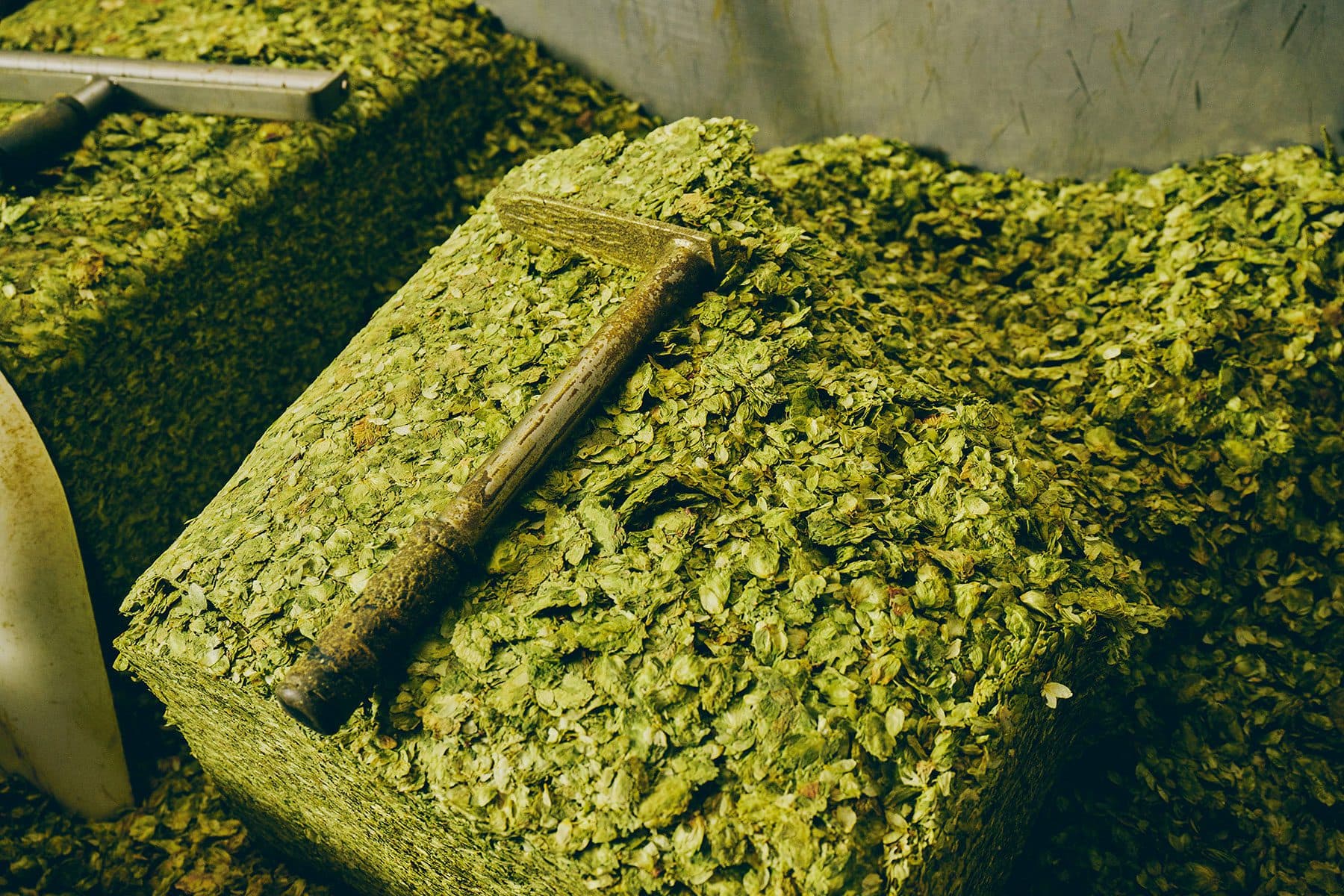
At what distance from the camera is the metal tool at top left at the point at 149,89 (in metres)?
3.88

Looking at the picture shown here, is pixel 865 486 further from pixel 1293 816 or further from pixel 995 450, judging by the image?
pixel 1293 816

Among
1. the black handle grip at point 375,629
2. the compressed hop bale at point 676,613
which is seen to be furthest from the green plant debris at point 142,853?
the black handle grip at point 375,629

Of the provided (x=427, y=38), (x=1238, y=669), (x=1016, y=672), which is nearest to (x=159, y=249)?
(x=427, y=38)

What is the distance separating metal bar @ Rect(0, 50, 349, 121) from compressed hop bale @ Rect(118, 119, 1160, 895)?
174cm

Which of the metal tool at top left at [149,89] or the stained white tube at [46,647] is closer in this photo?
the stained white tube at [46,647]

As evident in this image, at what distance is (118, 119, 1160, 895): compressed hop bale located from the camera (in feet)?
6.12

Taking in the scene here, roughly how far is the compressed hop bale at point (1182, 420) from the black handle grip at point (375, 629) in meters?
1.61

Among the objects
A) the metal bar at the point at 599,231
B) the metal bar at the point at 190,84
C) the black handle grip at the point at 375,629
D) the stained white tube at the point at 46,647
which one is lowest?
the stained white tube at the point at 46,647

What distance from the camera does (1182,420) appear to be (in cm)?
301

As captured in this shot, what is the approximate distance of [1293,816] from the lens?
252cm

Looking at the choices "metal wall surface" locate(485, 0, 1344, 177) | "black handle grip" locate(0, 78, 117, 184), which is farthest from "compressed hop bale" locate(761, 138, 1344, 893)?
"black handle grip" locate(0, 78, 117, 184)

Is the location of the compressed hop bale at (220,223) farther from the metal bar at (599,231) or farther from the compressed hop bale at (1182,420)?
the compressed hop bale at (1182,420)

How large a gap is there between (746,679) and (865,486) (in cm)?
65

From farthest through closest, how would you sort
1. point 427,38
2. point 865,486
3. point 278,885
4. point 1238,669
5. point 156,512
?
point 427,38
point 156,512
point 278,885
point 1238,669
point 865,486
